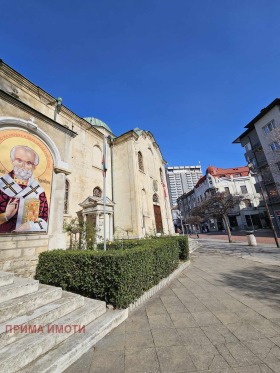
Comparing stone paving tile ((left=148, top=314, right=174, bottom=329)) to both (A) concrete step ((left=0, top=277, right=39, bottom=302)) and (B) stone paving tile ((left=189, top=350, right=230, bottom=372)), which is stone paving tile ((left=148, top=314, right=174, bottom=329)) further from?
(A) concrete step ((left=0, top=277, right=39, bottom=302))

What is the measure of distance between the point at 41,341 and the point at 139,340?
173 centimetres

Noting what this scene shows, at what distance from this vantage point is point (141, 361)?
2729 mm

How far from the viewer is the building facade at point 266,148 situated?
25.9 metres

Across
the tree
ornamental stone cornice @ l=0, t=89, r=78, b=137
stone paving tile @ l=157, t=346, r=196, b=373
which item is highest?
ornamental stone cornice @ l=0, t=89, r=78, b=137

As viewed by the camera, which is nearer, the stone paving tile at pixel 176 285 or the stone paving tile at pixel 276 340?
the stone paving tile at pixel 276 340

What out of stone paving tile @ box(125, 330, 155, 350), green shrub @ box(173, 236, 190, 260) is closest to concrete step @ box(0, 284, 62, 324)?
stone paving tile @ box(125, 330, 155, 350)

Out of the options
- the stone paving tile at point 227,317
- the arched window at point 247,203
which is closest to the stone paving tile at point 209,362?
the stone paving tile at point 227,317

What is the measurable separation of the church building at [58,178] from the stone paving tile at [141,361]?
5.30 metres

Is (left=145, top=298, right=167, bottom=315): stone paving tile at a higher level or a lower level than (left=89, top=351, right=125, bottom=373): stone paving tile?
higher

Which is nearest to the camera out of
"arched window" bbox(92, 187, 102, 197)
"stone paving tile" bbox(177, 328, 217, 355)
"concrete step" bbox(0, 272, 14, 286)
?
"stone paving tile" bbox(177, 328, 217, 355)

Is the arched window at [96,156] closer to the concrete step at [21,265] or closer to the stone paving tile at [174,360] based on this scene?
the concrete step at [21,265]

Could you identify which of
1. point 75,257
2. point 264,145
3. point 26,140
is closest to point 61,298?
point 75,257

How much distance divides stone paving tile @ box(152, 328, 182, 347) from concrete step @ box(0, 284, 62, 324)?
2486 mm

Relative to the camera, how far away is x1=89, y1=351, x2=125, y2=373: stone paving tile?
261 cm
